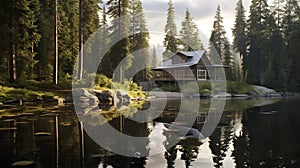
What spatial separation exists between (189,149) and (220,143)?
145 cm

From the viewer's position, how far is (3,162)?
22.1 feet

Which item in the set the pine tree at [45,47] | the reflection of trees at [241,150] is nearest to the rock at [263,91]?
the pine tree at [45,47]

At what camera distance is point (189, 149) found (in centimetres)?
843

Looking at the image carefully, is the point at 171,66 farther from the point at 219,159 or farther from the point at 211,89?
the point at 219,159

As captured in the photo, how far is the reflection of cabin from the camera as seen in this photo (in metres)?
Result: 48.7

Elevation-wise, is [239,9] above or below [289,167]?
above

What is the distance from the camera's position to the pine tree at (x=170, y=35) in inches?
2423

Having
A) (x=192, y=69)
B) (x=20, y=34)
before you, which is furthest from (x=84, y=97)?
(x=192, y=69)

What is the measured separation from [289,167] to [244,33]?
189 feet

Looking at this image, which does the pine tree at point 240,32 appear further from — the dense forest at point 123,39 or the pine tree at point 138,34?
the pine tree at point 138,34

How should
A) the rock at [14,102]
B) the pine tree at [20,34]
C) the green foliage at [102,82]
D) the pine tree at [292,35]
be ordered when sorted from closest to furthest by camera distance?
the rock at [14,102] < the pine tree at [20,34] < the green foliage at [102,82] < the pine tree at [292,35]

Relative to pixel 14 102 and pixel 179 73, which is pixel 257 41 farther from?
pixel 14 102

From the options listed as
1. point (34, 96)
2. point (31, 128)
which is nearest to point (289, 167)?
point (31, 128)

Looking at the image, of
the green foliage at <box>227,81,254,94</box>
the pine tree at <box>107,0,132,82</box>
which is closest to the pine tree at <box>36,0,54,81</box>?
the pine tree at <box>107,0,132,82</box>
